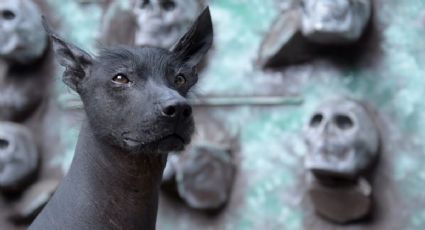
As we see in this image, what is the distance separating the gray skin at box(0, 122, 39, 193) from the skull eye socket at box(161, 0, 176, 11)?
628mm

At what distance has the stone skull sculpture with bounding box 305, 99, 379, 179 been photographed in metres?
3.03

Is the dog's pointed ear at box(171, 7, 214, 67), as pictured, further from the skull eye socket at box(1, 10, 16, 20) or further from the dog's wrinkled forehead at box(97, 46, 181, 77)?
the skull eye socket at box(1, 10, 16, 20)

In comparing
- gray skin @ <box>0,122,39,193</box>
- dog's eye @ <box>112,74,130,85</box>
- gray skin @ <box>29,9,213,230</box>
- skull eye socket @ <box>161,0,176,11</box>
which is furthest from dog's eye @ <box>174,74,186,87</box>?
gray skin @ <box>0,122,39,193</box>

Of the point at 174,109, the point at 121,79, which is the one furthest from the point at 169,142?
the point at 121,79

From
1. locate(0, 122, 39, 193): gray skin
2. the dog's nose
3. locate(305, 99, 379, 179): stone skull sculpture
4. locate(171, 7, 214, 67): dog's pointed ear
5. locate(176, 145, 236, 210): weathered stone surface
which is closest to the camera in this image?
the dog's nose

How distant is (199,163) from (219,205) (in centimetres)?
14

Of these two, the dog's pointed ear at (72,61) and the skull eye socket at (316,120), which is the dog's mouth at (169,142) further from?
the skull eye socket at (316,120)

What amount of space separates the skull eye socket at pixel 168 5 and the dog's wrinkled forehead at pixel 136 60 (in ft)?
3.71

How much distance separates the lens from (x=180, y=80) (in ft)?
7.30

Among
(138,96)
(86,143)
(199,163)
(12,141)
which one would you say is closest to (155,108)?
(138,96)

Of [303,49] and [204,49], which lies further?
[303,49]

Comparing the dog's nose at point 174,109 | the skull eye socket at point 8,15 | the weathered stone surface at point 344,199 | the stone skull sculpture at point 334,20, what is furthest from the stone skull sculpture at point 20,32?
the dog's nose at point 174,109

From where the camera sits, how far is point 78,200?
2189 millimetres

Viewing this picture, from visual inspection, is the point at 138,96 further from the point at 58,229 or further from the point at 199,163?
the point at 199,163
